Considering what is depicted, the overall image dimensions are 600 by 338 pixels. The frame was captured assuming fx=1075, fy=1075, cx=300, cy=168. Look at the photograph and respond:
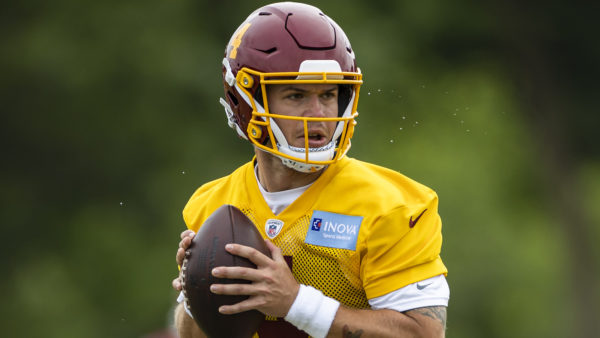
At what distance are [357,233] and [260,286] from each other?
1.36 feet

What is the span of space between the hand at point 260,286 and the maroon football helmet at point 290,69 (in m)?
0.42

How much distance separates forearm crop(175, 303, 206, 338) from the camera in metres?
4.04

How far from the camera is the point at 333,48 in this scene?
3773 millimetres

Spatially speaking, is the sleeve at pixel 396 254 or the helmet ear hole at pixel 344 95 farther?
the helmet ear hole at pixel 344 95

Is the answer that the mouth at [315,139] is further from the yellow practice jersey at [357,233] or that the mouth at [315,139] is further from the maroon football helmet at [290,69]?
the yellow practice jersey at [357,233]

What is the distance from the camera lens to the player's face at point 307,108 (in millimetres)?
3693

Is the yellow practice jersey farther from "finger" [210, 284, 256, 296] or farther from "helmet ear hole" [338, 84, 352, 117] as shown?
"finger" [210, 284, 256, 296]

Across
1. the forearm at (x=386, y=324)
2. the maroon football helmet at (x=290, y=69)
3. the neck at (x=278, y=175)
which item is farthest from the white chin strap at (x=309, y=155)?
the forearm at (x=386, y=324)

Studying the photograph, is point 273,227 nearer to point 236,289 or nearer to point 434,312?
point 236,289

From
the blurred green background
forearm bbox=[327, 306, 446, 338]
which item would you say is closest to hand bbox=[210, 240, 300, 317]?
forearm bbox=[327, 306, 446, 338]
